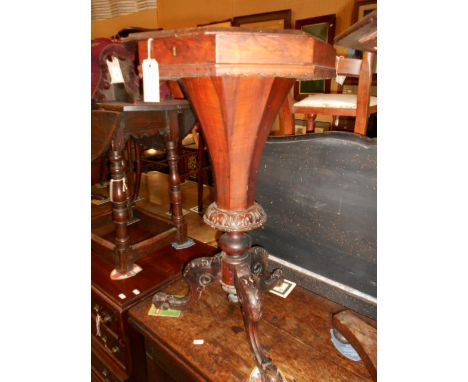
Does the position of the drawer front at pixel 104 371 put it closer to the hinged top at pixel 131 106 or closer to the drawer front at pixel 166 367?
the drawer front at pixel 166 367

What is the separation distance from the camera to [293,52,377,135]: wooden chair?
4.93ft

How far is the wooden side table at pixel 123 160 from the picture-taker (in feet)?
4.54

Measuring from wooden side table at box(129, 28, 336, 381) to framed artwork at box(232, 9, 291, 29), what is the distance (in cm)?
318

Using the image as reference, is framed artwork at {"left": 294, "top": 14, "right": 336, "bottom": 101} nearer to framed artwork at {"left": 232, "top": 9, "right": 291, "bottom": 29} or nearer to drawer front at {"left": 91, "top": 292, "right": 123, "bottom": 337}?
framed artwork at {"left": 232, "top": 9, "right": 291, "bottom": 29}

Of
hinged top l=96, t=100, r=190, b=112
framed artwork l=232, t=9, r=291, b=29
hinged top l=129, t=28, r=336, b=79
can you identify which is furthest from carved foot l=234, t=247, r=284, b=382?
framed artwork l=232, t=9, r=291, b=29

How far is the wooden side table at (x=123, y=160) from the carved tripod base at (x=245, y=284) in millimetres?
389

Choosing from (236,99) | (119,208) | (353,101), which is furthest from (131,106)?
(353,101)

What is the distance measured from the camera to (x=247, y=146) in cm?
95

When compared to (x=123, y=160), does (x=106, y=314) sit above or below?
below

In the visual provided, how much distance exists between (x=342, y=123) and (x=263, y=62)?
2780 mm

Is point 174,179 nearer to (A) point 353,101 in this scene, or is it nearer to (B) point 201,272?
(B) point 201,272

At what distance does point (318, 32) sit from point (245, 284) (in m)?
3.29

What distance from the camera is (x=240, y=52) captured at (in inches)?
29.1
